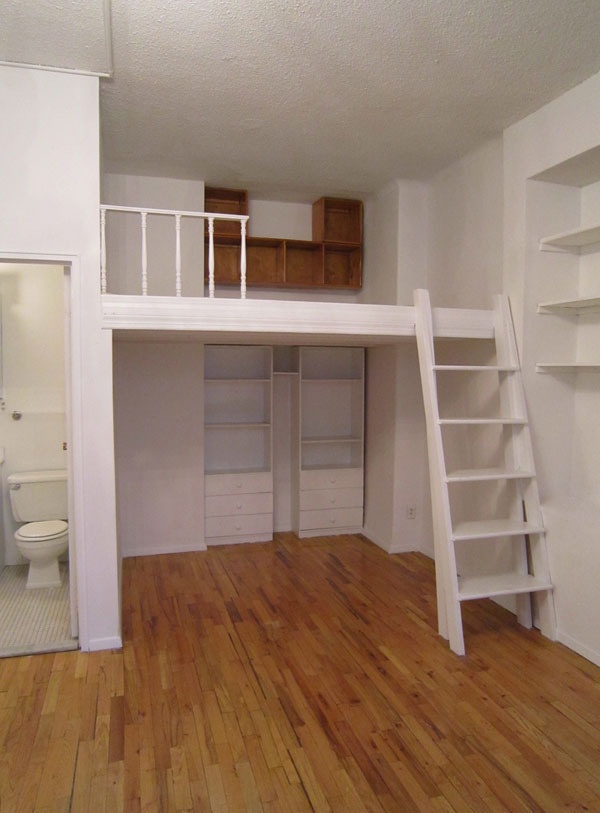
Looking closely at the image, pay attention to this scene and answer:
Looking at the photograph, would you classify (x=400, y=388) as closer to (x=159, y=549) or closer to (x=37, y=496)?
(x=159, y=549)

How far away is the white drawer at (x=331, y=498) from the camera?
4781 mm

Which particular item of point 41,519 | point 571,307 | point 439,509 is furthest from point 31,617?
point 571,307

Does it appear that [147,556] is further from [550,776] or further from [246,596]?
[550,776]

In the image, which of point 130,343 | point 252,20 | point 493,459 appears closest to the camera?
point 252,20

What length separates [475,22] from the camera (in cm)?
235

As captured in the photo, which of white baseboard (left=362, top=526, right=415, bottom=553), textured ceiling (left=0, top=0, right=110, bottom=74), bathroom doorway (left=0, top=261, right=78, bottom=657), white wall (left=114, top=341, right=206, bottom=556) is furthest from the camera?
white baseboard (left=362, top=526, right=415, bottom=553)

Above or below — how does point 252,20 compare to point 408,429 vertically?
above

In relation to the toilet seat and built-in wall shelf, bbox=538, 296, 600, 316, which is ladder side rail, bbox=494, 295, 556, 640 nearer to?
built-in wall shelf, bbox=538, 296, 600, 316

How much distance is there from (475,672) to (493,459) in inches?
51.9

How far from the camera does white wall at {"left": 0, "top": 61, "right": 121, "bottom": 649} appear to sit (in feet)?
8.82

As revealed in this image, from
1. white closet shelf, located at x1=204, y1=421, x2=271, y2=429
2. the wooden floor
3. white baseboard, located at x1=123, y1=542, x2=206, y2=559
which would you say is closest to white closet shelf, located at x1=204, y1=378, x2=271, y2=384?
white closet shelf, located at x1=204, y1=421, x2=271, y2=429

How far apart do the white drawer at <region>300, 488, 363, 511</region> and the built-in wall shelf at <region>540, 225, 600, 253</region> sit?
2478 millimetres

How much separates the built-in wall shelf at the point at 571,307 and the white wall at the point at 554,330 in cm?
5

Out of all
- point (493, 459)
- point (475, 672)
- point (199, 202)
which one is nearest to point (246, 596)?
point (475, 672)
